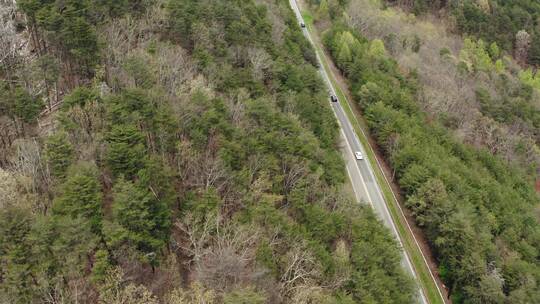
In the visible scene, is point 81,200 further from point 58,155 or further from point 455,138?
point 455,138

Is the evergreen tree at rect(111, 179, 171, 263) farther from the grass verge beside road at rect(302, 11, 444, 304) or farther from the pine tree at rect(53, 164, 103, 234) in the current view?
the grass verge beside road at rect(302, 11, 444, 304)

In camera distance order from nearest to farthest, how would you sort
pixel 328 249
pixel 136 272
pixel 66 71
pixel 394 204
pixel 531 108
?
pixel 136 272
pixel 328 249
pixel 66 71
pixel 394 204
pixel 531 108

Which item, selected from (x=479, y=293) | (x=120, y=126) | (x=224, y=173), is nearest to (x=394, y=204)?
(x=479, y=293)

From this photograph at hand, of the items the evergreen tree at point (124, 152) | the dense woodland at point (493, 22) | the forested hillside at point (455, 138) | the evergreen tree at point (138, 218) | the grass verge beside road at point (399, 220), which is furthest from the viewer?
the dense woodland at point (493, 22)

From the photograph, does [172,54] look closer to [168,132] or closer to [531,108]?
[168,132]

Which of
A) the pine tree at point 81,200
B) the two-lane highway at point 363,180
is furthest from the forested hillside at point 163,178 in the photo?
the two-lane highway at point 363,180

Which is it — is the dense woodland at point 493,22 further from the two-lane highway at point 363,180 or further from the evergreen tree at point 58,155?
the evergreen tree at point 58,155

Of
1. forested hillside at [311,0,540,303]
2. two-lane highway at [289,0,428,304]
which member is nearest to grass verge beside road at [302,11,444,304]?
two-lane highway at [289,0,428,304]
